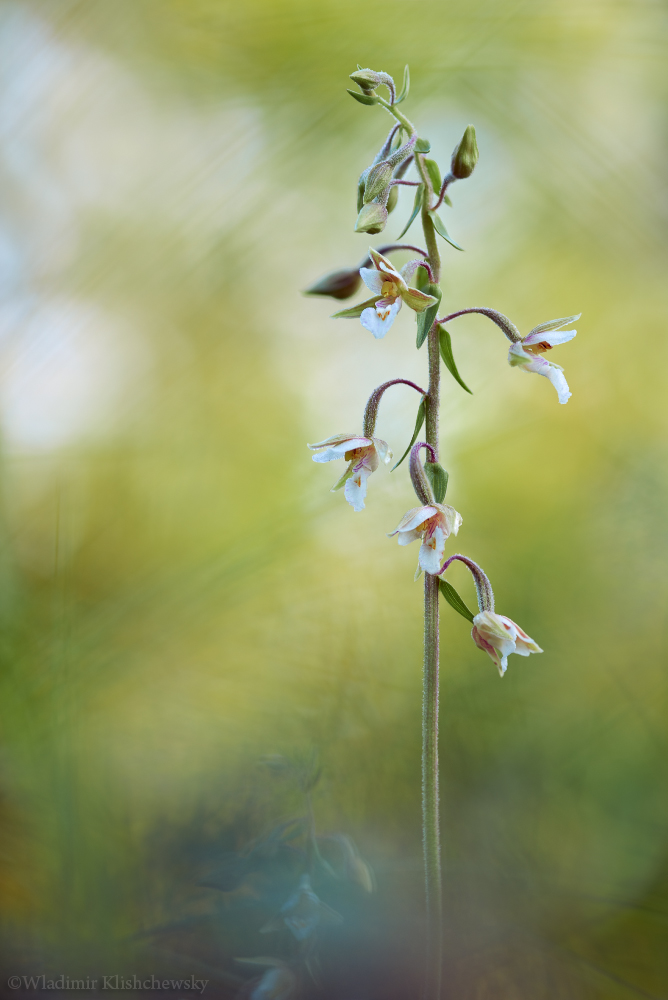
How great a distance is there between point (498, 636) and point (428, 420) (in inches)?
7.0

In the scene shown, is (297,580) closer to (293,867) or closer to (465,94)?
(293,867)

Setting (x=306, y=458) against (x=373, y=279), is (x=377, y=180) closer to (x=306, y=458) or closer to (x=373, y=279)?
(x=373, y=279)

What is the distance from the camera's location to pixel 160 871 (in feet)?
2.41

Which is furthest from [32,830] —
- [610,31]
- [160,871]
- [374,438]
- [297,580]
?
[610,31]

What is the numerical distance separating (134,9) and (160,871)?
4.63 feet

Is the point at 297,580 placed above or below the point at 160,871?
above

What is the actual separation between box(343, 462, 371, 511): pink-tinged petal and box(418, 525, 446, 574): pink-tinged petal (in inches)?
2.4

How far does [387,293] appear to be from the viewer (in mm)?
449

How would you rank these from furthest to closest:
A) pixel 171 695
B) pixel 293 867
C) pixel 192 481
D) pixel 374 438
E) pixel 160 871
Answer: pixel 192 481 < pixel 171 695 < pixel 160 871 < pixel 293 867 < pixel 374 438

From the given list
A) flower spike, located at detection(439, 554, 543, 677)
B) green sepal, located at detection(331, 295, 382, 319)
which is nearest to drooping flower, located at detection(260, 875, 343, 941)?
flower spike, located at detection(439, 554, 543, 677)

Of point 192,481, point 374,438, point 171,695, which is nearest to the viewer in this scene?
point 374,438

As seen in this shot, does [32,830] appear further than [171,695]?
Result: No

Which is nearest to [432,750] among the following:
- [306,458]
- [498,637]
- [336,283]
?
[498,637]

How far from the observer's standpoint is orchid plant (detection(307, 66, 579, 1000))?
1.40 ft
